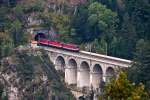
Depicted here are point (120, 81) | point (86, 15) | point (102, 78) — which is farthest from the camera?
point (86, 15)

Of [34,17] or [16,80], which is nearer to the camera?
[16,80]

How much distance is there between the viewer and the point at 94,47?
77.6m

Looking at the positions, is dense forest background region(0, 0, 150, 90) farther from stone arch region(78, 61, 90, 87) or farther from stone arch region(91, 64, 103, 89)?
stone arch region(91, 64, 103, 89)

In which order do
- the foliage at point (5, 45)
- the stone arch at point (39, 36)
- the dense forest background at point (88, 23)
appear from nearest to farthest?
1. the dense forest background at point (88, 23)
2. the foliage at point (5, 45)
3. the stone arch at point (39, 36)

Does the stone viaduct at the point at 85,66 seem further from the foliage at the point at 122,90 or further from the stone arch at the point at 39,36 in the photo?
the foliage at the point at 122,90

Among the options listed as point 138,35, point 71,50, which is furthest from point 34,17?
point 138,35

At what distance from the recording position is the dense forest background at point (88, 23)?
75812 mm

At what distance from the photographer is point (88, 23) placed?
82.4 m

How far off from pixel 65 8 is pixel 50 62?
11.9 meters

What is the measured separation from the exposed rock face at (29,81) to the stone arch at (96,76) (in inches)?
138

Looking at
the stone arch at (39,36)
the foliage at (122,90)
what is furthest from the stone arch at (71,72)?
the foliage at (122,90)

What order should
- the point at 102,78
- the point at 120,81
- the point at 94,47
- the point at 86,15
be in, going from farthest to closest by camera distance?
1. the point at 86,15
2. the point at 94,47
3. the point at 102,78
4. the point at 120,81

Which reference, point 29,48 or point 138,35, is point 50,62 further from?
point 138,35

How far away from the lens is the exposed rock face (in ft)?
241
